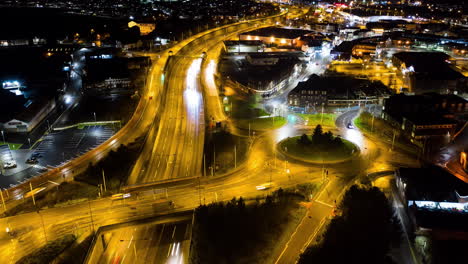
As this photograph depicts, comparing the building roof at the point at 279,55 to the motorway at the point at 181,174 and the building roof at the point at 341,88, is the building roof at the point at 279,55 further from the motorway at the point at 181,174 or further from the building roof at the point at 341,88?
the motorway at the point at 181,174

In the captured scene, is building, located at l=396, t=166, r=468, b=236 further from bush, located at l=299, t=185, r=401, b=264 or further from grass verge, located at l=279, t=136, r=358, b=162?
grass verge, located at l=279, t=136, r=358, b=162

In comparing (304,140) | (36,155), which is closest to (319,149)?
(304,140)

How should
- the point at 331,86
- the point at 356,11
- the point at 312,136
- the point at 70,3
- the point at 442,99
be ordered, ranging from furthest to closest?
the point at 70,3 < the point at 356,11 < the point at 331,86 < the point at 442,99 < the point at 312,136

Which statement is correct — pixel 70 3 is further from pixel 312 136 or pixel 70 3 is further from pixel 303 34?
pixel 312 136

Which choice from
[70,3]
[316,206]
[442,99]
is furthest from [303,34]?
[70,3]

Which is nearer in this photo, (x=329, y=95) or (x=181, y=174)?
(x=181, y=174)

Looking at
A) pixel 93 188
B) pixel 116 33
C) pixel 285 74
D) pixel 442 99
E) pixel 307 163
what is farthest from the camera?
pixel 116 33

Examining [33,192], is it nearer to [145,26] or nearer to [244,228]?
[244,228]
